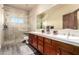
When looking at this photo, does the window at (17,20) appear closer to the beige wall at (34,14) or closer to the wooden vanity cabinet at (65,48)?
the beige wall at (34,14)

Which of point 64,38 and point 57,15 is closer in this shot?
point 64,38

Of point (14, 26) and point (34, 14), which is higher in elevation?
point (34, 14)

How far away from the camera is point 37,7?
1976 millimetres

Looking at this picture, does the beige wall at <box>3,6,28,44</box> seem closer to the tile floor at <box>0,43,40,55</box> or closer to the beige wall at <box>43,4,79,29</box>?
the tile floor at <box>0,43,40,55</box>

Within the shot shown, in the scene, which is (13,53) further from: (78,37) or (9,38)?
(78,37)

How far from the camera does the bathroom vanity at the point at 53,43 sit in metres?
1.61

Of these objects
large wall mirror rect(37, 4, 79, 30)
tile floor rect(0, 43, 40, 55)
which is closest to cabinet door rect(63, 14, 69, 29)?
large wall mirror rect(37, 4, 79, 30)

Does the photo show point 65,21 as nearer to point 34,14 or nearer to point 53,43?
point 53,43

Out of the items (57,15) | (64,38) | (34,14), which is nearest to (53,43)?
(64,38)

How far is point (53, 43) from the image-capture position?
1.89 metres

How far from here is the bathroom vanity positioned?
1.61 metres

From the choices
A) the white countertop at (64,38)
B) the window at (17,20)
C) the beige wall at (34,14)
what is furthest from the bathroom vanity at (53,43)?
the window at (17,20)
